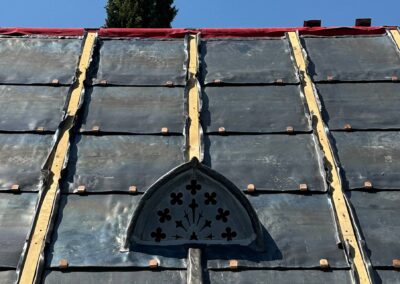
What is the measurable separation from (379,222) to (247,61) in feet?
13.8

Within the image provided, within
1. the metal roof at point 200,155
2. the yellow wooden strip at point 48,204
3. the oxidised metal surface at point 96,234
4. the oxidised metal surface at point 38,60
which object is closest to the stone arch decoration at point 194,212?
the metal roof at point 200,155

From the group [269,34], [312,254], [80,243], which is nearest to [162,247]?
[80,243]

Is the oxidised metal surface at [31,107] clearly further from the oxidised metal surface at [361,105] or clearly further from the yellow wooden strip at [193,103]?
the oxidised metal surface at [361,105]

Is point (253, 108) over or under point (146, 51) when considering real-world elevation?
under

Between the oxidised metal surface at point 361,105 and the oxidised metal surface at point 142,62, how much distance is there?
2328 millimetres

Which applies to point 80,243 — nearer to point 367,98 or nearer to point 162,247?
point 162,247

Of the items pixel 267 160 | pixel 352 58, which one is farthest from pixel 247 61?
pixel 267 160

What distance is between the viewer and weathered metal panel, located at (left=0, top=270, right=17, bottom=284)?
7.15 meters

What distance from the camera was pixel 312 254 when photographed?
300 inches

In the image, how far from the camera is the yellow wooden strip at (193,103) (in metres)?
9.23

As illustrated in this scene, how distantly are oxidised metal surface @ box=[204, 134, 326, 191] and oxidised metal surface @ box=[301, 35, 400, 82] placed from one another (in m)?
1.93

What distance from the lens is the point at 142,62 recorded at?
11.3 metres

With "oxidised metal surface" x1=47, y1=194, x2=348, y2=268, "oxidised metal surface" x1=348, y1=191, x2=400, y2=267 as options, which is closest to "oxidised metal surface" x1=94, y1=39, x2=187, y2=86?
"oxidised metal surface" x1=47, y1=194, x2=348, y2=268

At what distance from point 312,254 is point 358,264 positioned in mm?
512
